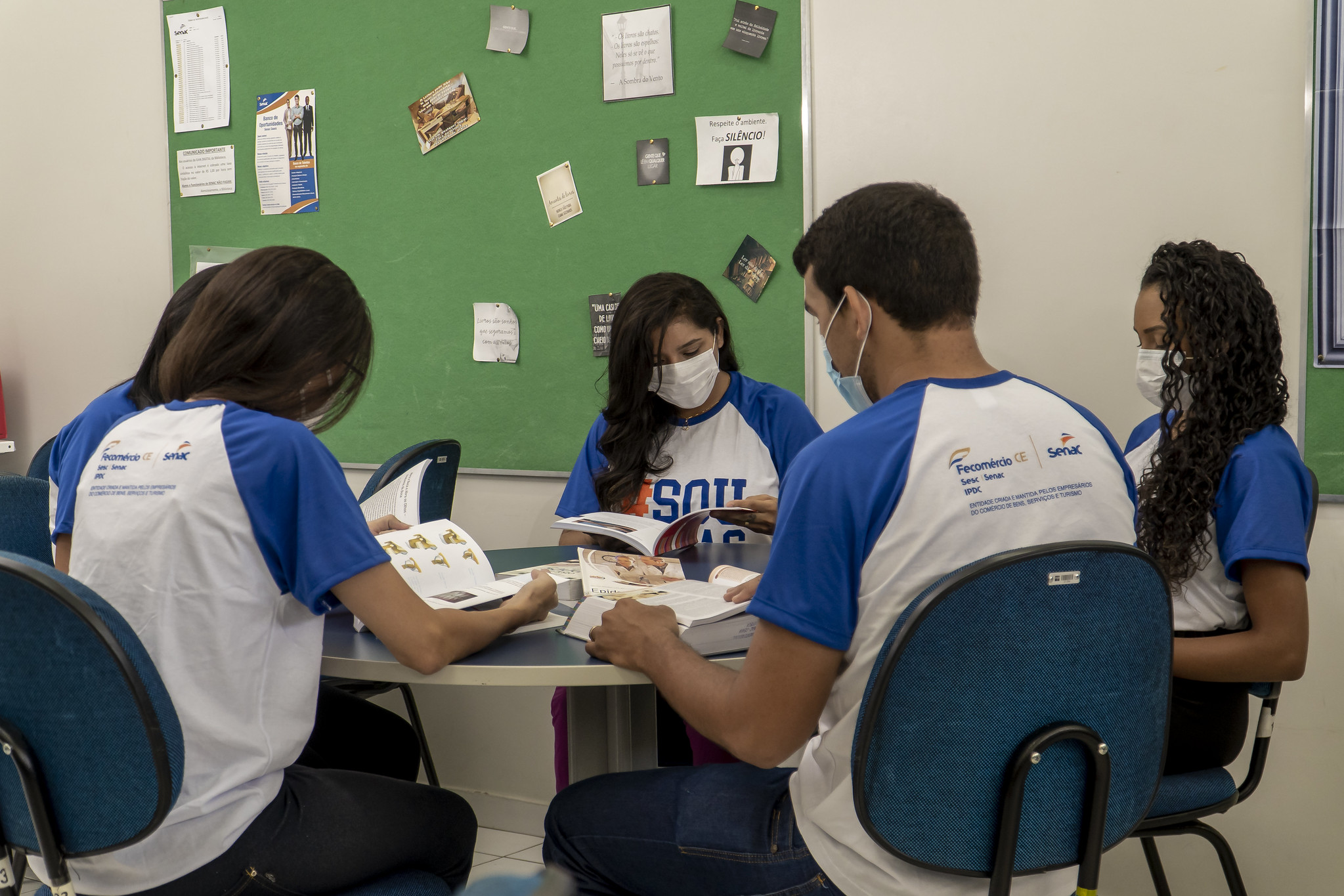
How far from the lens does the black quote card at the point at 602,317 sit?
2848mm

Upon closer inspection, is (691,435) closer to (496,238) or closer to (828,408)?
(828,408)

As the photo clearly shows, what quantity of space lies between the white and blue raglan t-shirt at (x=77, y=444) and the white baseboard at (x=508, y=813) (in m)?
1.49

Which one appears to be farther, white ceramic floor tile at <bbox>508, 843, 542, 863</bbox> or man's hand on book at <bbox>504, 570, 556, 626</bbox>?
white ceramic floor tile at <bbox>508, 843, 542, 863</bbox>

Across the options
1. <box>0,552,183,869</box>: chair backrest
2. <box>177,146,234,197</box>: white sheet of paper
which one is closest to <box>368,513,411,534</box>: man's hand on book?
<box>0,552,183,869</box>: chair backrest

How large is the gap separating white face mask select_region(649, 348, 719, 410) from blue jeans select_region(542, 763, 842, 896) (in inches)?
43.7

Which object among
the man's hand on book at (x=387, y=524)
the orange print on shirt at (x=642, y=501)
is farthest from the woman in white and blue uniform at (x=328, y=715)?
the orange print on shirt at (x=642, y=501)

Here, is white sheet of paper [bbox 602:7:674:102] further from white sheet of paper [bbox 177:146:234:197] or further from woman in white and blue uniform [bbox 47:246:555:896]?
woman in white and blue uniform [bbox 47:246:555:896]

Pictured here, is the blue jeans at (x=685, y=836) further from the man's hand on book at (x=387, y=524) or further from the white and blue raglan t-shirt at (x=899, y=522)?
the man's hand on book at (x=387, y=524)

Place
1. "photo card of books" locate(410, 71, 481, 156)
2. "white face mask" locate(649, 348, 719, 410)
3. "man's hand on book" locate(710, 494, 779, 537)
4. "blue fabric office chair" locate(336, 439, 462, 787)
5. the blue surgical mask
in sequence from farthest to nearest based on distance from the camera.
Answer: "photo card of books" locate(410, 71, 481, 156)
"blue fabric office chair" locate(336, 439, 462, 787)
"white face mask" locate(649, 348, 719, 410)
"man's hand on book" locate(710, 494, 779, 537)
the blue surgical mask

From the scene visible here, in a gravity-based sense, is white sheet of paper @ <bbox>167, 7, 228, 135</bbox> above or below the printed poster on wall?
above

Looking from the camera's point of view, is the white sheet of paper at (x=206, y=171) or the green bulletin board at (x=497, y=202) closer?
the green bulletin board at (x=497, y=202)

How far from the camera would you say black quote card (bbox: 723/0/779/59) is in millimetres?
2590

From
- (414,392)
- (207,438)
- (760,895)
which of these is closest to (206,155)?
(414,392)

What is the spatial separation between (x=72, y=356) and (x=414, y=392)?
60.4 inches
